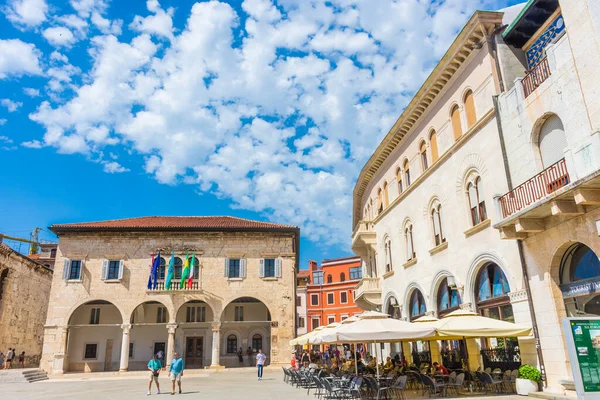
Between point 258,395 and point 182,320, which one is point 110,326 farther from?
point 258,395

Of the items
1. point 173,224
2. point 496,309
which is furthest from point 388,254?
point 173,224

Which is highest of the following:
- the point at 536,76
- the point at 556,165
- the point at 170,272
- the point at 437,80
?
the point at 437,80

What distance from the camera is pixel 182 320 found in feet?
115

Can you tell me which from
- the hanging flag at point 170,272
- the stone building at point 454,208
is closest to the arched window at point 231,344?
the hanging flag at point 170,272

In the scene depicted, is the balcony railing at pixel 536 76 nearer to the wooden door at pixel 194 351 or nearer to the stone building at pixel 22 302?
the wooden door at pixel 194 351

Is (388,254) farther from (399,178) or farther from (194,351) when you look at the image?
(194,351)

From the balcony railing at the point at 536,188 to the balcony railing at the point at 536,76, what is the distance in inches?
112

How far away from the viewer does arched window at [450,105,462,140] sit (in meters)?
17.5

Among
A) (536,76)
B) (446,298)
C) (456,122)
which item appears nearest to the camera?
(536,76)

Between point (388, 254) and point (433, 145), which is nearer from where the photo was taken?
point (433, 145)

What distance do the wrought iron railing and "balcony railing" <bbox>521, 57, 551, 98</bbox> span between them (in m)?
8.43

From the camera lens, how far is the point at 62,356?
3014cm

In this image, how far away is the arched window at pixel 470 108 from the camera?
16469mm

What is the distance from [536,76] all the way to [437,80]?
5.69m
